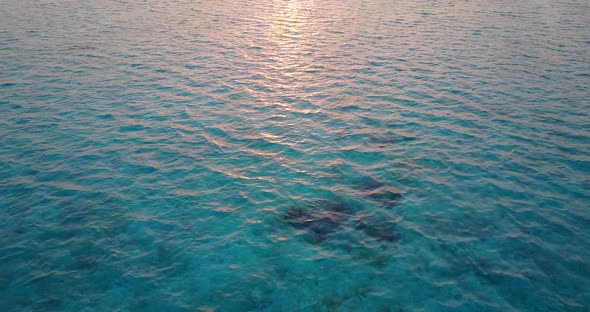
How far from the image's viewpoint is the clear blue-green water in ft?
55.9

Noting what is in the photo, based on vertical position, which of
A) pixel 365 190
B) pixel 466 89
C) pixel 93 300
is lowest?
pixel 93 300

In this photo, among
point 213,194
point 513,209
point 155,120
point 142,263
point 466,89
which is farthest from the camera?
point 466,89

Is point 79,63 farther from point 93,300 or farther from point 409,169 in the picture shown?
point 409,169

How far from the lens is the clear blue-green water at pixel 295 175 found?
17047mm

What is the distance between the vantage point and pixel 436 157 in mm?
25531

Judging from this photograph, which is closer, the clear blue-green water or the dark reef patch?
the clear blue-green water

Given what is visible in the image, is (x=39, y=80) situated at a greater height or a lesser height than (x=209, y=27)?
lesser

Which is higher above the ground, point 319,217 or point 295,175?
point 295,175

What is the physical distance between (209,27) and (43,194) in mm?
37844

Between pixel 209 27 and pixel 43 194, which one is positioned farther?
pixel 209 27

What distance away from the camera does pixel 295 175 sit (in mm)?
24109

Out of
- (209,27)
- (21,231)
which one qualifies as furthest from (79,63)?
(21,231)

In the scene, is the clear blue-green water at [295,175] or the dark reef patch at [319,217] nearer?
the clear blue-green water at [295,175]

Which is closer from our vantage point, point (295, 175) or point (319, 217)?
point (319, 217)
